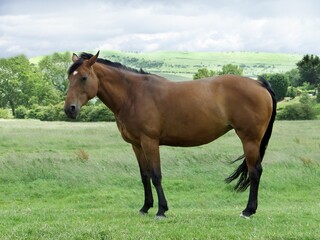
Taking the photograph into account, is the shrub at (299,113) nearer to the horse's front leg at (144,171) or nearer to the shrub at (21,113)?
the shrub at (21,113)

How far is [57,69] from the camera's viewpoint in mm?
105500

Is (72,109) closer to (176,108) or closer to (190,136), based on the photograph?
(176,108)

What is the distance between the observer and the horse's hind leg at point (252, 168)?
10211 millimetres

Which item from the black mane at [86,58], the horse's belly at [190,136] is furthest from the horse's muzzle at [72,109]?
the horse's belly at [190,136]

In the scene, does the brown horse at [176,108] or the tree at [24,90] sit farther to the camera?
the tree at [24,90]

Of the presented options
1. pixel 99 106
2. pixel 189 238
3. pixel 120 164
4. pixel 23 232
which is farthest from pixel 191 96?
pixel 99 106

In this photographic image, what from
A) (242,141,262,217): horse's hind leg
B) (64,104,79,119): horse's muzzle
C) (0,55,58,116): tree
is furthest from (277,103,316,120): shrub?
(64,104,79,119): horse's muzzle

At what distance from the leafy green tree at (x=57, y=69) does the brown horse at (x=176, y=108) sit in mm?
92185

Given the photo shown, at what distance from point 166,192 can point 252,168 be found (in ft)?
33.3

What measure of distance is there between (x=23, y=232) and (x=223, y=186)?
523 inches

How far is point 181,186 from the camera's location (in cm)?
2069

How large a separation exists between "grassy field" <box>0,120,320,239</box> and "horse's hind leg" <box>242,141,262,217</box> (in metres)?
0.26

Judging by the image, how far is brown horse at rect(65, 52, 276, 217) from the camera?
1002cm

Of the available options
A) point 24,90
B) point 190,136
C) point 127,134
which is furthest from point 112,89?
point 24,90
